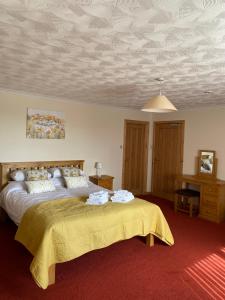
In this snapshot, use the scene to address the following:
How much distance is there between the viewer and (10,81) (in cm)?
362

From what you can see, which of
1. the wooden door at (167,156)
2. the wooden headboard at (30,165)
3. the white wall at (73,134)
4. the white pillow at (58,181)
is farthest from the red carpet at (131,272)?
the wooden door at (167,156)

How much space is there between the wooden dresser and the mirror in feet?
0.93

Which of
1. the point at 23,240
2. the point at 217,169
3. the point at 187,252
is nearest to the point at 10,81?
the point at 23,240

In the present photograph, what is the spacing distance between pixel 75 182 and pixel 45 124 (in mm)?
1318

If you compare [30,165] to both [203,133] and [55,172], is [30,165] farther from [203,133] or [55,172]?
[203,133]

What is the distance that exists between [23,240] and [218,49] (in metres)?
2.92

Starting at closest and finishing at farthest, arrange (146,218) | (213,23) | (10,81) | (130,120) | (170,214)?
(213,23) → (146,218) → (10,81) → (170,214) → (130,120)

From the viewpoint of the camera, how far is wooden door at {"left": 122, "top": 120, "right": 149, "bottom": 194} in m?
6.11

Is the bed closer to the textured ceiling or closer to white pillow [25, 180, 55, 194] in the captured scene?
white pillow [25, 180, 55, 194]

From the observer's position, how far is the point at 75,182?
4.45 metres

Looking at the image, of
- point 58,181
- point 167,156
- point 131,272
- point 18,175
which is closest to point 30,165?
point 18,175

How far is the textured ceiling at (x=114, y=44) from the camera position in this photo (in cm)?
152

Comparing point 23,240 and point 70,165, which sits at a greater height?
point 70,165

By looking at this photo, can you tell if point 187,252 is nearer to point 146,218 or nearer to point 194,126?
point 146,218
